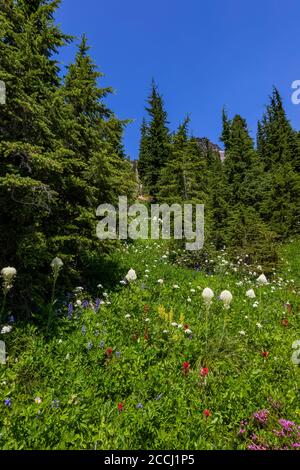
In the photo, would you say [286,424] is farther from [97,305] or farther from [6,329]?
[97,305]

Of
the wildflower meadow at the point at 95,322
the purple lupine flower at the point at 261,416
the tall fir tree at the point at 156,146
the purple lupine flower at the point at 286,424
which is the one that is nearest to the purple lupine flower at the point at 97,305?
the wildflower meadow at the point at 95,322

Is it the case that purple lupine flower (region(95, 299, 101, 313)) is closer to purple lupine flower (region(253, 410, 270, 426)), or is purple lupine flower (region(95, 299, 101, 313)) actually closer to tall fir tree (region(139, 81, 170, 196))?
purple lupine flower (region(253, 410, 270, 426))

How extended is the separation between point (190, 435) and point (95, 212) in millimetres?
6937

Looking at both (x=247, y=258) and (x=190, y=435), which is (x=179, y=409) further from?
(x=247, y=258)

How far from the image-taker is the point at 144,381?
5.42 metres

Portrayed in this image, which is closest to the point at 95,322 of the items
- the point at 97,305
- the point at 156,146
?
the point at 97,305

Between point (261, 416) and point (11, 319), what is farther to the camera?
point (11, 319)

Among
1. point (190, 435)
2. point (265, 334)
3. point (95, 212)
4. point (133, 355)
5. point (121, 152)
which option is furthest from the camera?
point (121, 152)

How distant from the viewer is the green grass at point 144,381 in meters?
4.15

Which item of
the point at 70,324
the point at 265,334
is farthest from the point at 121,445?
the point at 265,334

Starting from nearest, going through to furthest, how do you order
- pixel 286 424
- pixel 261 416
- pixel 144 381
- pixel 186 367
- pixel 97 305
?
pixel 286 424
pixel 261 416
pixel 144 381
pixel 186 367
pixel 97 305

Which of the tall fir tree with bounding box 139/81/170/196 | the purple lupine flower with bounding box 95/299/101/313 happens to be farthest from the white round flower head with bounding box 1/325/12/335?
the tall fir tree with bounding box 139/81/170/196

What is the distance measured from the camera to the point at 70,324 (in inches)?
285

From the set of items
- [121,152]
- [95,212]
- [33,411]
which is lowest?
[33,411]
